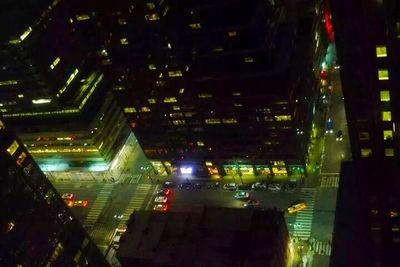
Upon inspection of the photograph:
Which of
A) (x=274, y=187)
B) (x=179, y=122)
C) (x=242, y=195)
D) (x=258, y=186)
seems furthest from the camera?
(x=258, y=186)

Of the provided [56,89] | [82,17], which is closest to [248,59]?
[82,17]

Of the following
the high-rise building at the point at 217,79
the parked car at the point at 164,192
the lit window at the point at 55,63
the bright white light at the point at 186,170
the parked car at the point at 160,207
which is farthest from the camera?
the bright white light at the point at 186,170

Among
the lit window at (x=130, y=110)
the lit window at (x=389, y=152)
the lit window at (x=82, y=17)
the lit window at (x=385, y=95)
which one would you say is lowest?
the lit window at (x=389, y=152)

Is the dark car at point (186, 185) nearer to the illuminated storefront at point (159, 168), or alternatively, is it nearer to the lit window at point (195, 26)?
the illuminated storefront at point (159, 168)

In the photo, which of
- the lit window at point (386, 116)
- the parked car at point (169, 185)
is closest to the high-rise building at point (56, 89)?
the parked car at point (169, 185)

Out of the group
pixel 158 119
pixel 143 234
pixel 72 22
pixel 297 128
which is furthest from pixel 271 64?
pixel 72 22

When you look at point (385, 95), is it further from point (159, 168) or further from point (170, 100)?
point (159, 168)

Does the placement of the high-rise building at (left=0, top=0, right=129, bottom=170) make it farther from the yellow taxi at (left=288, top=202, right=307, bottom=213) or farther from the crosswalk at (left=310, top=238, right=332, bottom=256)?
the crosswalk at (left=310, top=238, right=332, bottom=256)

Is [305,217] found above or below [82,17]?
below
